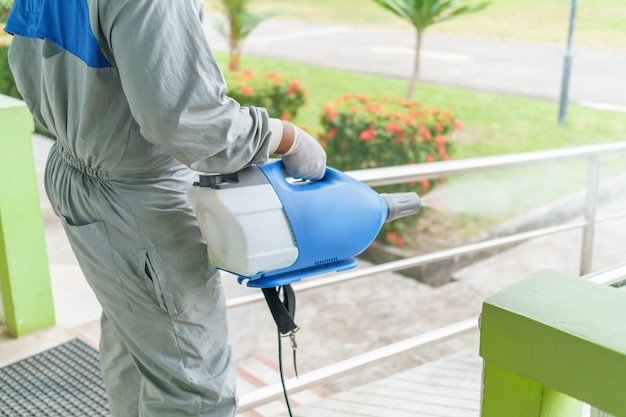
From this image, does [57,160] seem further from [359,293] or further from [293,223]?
[359,293]

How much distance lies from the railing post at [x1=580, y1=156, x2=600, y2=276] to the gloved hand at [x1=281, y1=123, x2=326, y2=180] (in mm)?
1653

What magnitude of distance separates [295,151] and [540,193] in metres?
6.59

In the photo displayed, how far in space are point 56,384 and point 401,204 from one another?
1.39 m

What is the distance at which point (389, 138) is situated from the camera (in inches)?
216

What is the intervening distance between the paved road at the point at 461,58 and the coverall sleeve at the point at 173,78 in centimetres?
841

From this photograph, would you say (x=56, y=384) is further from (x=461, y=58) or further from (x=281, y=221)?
(x=461, y=58)

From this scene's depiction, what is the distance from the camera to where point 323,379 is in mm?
1888

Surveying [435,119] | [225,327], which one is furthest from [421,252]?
[225,327]

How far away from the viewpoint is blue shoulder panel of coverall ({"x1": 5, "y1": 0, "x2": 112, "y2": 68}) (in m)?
1.10

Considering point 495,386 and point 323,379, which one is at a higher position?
point 495,386

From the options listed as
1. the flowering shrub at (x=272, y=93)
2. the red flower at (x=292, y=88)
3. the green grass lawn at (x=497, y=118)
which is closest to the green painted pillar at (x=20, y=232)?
the flowering shrub at (x=272, y=93)

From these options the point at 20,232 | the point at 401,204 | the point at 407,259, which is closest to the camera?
the point at 401,204

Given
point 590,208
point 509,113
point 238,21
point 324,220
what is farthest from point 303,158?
point 509,113

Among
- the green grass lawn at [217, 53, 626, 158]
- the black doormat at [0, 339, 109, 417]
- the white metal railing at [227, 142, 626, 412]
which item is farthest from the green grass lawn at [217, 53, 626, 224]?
the black doormat at [0, 339, 109, 417]
